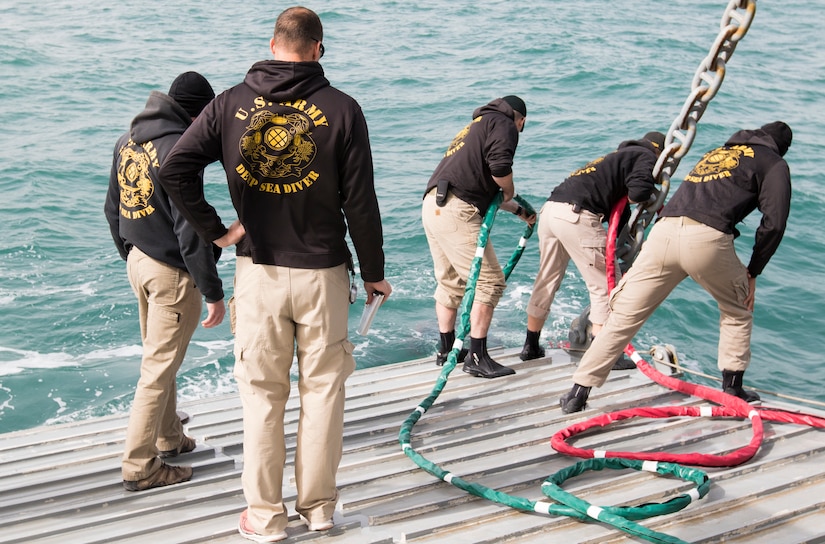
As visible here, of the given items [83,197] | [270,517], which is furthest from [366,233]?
[83,197]

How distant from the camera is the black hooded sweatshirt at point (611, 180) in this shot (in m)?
6.32

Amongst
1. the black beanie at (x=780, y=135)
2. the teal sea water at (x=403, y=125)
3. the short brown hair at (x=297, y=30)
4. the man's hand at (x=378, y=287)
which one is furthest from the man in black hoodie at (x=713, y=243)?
the teal sea water at (x=403, y=125)

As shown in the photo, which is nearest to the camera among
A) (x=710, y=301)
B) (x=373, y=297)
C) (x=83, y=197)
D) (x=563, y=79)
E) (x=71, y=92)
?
(x=373, y=297)

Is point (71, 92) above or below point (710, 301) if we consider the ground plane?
above

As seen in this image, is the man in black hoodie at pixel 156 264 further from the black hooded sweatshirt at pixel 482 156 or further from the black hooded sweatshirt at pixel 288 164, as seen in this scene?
the black hooded sweatshirt at pixel 482 156

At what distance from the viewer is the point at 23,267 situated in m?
12.6

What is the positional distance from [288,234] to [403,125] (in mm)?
15655

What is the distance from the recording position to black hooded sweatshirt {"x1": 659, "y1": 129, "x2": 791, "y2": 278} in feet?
18.2

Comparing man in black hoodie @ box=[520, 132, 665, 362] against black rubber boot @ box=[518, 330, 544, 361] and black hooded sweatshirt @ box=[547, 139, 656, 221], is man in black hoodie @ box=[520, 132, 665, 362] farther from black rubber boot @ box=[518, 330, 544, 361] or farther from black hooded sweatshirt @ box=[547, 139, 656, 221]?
black rubber boot @ box=[518, 330, 544, 361]

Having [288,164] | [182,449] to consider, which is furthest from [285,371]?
[182,449]

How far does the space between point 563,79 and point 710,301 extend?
11805 mm

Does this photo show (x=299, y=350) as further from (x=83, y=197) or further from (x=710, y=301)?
(x=83, y=197)

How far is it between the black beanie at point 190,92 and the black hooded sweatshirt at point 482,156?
2117mm

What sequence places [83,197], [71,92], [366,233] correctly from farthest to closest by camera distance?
[71,92]
[83,197]
[366,233]
